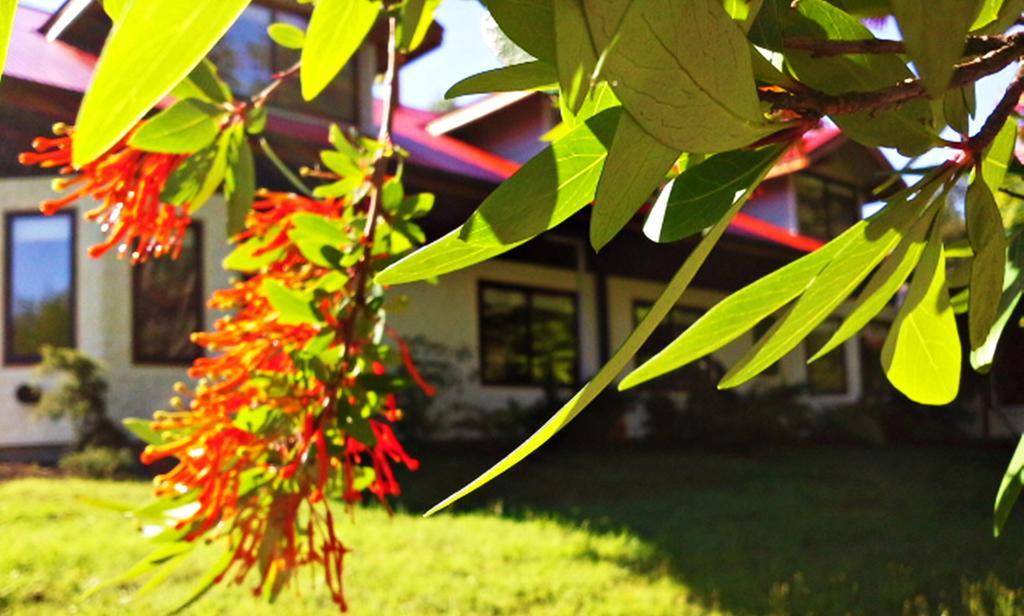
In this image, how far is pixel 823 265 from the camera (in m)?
0.55

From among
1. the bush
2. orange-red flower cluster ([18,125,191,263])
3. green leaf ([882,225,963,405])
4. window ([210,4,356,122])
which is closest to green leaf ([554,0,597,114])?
green leaf ([882,225,963,405])

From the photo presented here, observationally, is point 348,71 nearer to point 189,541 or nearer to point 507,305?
point 507,305

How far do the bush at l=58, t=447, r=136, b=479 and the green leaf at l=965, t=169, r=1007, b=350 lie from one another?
769cm

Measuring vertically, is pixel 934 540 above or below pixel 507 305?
below

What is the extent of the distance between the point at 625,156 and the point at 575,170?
0.25 ft

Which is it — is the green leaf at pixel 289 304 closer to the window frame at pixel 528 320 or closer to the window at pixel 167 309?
the window at pixel 167 309

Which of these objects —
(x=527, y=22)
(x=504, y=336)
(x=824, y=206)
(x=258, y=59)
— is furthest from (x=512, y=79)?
(x=824, y=206)

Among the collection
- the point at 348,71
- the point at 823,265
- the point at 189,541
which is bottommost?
the point at 189,541

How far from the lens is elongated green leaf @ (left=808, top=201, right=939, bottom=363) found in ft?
1.65

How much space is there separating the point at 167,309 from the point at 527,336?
4.14 metres

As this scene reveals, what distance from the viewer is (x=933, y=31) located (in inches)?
13.3

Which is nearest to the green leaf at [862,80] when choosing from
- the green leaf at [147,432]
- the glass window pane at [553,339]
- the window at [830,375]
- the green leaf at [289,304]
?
the green leaf at [289,304]

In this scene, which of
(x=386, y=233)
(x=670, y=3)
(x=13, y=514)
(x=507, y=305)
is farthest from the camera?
(x=507, y=305)

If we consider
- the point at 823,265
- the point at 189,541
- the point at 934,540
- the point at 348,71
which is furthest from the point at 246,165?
the point at 348,71
